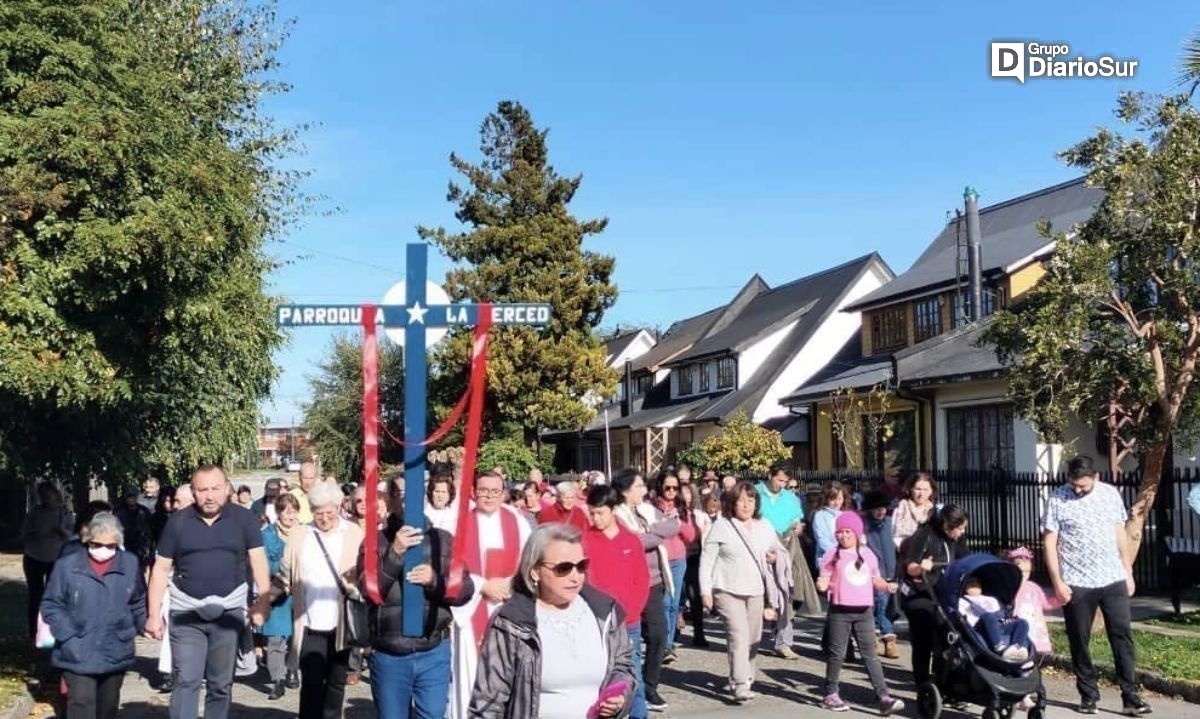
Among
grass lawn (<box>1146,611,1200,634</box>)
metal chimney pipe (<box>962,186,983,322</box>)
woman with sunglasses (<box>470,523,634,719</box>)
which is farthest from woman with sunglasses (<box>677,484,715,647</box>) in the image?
metal chimney pipe (<box>962,186,983,322</box>)

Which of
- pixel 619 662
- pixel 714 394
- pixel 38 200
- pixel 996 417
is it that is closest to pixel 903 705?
pixel 619 662

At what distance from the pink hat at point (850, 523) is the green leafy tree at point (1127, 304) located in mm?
→ 2756

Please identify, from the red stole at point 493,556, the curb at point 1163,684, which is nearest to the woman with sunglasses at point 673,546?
the red stole at point 493,556

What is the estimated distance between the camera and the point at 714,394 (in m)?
45.5

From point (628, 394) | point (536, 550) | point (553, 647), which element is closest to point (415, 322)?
point (536, 550)

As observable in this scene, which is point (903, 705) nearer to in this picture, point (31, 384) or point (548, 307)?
point (548, 307)

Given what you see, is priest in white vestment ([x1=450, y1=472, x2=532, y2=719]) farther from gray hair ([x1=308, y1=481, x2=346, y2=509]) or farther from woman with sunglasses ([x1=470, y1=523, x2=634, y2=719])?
woman with sunglasses ([x1=470, y1=523, x2=634, y2=719])

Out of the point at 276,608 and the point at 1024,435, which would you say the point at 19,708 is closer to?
the point at 276,608

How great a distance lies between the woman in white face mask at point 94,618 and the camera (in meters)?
7.41

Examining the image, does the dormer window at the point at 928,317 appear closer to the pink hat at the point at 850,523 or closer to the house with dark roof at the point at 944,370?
the house with dark roof at the point at 944,370

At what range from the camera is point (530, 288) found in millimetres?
43656

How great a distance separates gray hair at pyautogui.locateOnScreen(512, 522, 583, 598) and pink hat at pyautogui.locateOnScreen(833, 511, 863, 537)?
600 cm

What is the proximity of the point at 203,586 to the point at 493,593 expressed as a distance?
6.46 ft

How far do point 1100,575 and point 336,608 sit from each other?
18.5 ft
